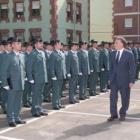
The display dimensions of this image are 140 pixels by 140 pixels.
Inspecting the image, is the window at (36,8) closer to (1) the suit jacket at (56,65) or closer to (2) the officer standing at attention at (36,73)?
(1) the suit jacket at (56,65)

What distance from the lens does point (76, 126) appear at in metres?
7.28

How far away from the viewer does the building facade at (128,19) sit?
1583 inches

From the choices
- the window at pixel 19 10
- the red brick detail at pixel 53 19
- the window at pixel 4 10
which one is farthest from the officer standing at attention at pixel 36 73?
the window at pixel 4 10

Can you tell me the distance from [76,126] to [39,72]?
1882mm

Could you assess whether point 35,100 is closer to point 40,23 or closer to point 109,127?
point 109,127

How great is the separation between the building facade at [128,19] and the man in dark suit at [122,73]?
3303 cm

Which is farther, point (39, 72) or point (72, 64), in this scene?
point (72, 64)

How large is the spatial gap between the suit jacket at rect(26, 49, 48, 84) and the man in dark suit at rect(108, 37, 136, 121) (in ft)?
6.29

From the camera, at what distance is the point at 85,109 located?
928 centimetres

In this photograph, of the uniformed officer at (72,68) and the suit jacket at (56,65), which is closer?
the suit jacket at (56,65)

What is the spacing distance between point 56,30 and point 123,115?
60.9 ft

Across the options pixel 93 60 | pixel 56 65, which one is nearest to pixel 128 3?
pixel 93 60

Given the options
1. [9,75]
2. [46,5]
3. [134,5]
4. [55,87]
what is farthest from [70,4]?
[9,75]

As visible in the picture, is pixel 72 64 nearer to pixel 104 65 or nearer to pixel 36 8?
pixel 104 65
